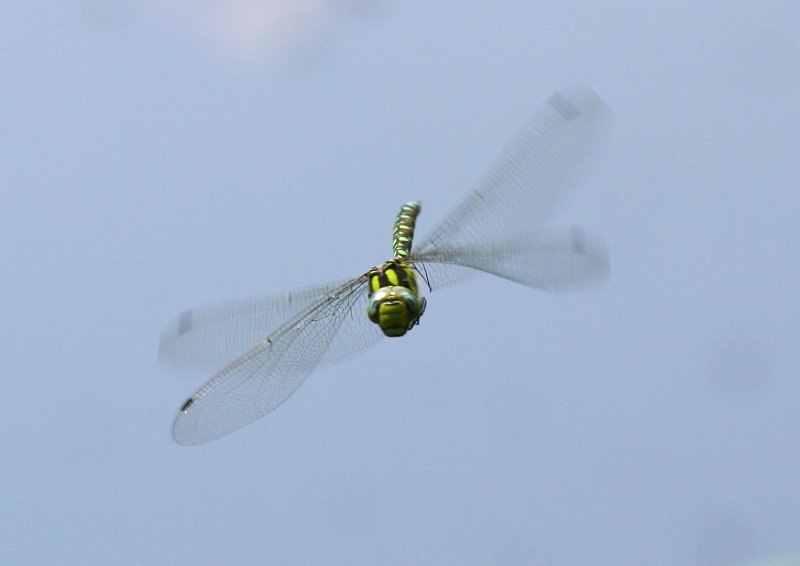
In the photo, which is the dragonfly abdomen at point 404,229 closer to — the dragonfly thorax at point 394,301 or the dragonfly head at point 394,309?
the dragonfly thorax at point 394,301

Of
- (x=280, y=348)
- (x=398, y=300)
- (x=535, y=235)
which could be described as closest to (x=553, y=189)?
(x=535, y=235)

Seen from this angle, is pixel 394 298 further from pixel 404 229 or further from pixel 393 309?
pixel 404 229

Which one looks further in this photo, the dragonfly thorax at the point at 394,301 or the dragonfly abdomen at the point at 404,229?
the dragonfly abdomen at the point at 404,229

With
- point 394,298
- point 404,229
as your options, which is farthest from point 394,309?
point 404,229

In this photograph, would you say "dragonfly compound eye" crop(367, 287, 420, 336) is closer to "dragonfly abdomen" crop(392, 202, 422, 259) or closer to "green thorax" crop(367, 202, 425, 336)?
"green thorax" crop(367, 202, 425, 336)

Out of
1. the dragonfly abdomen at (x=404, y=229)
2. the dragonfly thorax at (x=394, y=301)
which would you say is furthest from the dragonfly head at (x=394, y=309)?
the dragonfly abdomen at (x=404, y=229)

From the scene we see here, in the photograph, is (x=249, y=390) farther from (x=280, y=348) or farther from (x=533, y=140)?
(x=533, y=140)
